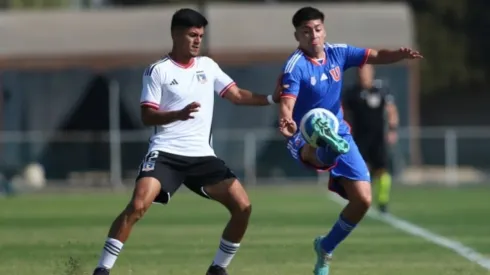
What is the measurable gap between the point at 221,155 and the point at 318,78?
2395cm

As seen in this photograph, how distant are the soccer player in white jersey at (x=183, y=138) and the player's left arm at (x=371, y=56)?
2.87 ft

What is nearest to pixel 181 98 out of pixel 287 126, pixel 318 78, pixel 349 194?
pixel 287 126

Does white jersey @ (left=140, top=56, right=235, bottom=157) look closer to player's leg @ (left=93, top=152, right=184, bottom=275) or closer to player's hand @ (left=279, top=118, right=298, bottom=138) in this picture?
player's leg @ (left=93, top=152, right=184, bottom=275)

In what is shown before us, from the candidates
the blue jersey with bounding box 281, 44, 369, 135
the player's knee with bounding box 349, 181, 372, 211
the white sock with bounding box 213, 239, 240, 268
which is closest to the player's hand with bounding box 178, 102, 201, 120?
the blue jersey with bounding box 281, 44, 369, 135

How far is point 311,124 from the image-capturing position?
38.3ft

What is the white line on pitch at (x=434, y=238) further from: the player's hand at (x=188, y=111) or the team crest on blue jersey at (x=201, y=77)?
the player's hand at (x=188, y=111)

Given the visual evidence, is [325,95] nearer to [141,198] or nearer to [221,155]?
[141,198]

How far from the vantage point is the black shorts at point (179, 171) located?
11.4 m

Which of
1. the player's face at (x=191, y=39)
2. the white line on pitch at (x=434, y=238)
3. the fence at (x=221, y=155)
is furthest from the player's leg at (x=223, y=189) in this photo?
the fence at (x=221, y=155)

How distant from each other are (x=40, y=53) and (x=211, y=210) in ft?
55.1

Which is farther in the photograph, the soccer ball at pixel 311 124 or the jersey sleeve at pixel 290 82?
the jersey sleeve at pixel 290 82

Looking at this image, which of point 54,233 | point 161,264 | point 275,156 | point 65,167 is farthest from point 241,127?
point 161,264

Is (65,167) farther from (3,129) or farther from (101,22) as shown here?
(101,22)

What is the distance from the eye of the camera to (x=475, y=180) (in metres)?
36.8
